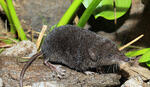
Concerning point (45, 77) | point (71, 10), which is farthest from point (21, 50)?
point (71, 10)

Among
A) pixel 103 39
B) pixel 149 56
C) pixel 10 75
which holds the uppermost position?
pixel 103 39

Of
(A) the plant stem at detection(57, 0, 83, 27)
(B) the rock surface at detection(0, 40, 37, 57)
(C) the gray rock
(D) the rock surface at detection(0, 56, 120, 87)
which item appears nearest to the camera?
(C) the gray rock

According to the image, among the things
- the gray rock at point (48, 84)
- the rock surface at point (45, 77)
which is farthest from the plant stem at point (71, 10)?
the gray rock at point (48, 84)

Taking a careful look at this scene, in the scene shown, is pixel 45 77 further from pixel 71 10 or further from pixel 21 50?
pixel 71 10

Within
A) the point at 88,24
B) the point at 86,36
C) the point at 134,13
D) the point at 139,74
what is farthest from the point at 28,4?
the point at 139,74

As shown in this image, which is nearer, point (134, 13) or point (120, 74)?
point (120, 74)

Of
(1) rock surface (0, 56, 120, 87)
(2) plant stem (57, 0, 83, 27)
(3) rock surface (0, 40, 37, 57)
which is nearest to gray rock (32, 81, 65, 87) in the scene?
(1) rock surface (0, 56, 120, 87)

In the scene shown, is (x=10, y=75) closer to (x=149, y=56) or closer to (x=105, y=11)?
(x=105, y=11)

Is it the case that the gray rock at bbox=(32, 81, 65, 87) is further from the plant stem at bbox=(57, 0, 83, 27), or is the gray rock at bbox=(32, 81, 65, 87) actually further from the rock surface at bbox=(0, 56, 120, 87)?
the plant stem at bbox=(57, 0, 83, 27)
